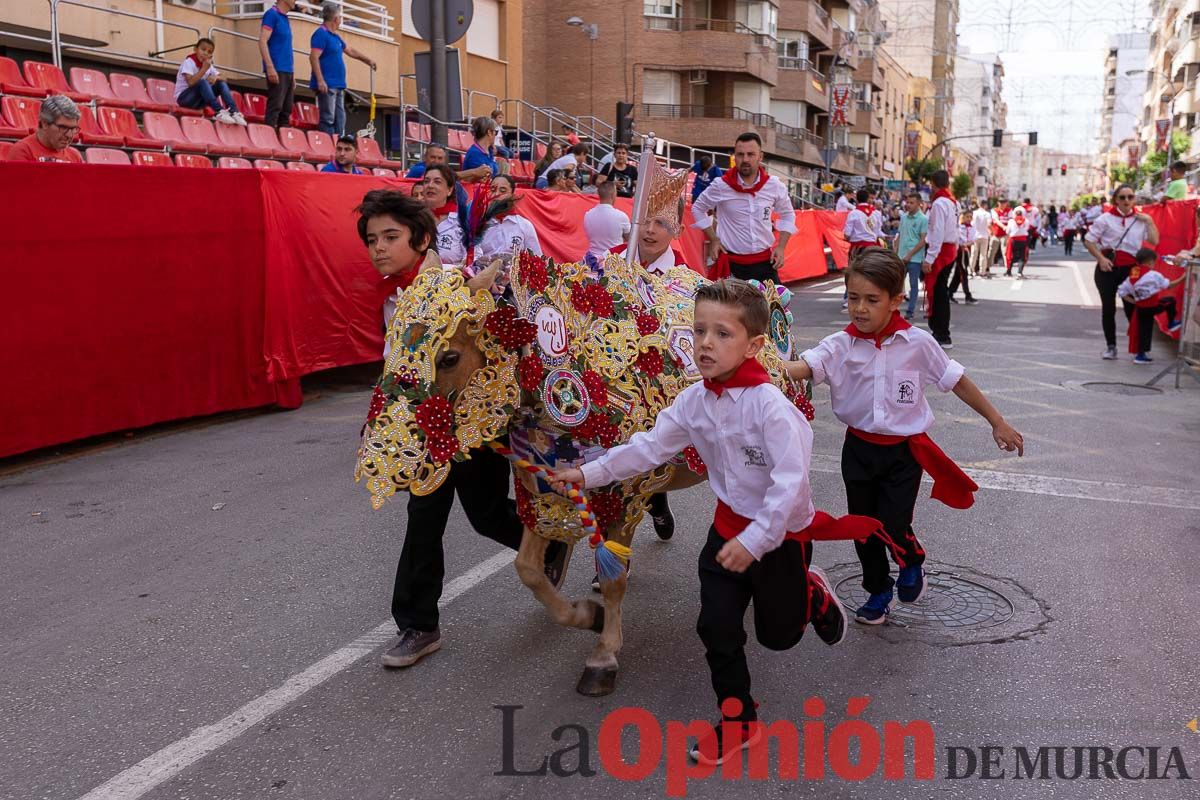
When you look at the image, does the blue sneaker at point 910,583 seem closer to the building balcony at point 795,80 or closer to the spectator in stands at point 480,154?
the spectator in stands at point 480,154

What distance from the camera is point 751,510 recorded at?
131 inches

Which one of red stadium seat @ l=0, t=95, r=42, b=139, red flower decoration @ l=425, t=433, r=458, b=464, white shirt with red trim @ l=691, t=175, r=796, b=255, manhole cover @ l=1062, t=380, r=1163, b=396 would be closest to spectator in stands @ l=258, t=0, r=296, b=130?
red stadium seat @ l=0, t=95, r=42, b=139

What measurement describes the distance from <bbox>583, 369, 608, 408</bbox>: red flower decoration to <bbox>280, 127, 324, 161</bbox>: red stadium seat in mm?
12069

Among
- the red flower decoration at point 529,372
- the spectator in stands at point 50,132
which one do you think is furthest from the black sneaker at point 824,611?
the spectator in stands at point 50,132

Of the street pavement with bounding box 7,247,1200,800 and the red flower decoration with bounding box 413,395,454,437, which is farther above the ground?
the red flower decoration with bounding box 413,395,454,437

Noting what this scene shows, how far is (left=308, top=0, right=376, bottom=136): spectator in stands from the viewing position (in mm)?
13891

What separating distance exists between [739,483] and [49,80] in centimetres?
1385

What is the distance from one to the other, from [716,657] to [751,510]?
0.48 m

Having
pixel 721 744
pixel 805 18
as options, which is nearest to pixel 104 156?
pixel 721 744

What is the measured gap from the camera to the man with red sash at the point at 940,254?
12641mm

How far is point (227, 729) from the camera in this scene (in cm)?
352

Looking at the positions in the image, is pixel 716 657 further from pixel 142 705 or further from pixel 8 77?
pixel 8 77

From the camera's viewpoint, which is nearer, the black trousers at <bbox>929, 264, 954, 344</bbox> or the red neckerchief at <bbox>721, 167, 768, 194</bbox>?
the red neckerchief at <bbox>721, 167, 768, 194</bbox>

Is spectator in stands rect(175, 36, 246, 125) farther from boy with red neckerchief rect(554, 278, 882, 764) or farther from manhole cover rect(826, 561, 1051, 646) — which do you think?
boy with red neckerchief rect(554, 278, 882, 764)
